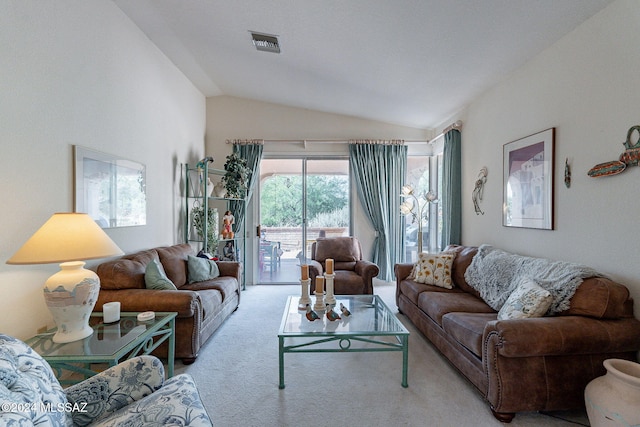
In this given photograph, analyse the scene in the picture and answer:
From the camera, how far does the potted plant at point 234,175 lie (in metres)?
4.61

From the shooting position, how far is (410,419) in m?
1.85

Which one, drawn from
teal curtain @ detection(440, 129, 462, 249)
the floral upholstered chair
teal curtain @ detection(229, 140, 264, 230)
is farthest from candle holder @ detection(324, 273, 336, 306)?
teal curtain @ detection(229, 140, 264, 230)

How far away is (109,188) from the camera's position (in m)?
2.75

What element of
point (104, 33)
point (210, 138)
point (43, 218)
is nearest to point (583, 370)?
point (43, 218)

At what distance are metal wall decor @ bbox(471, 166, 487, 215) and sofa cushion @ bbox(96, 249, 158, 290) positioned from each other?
3.70 metres

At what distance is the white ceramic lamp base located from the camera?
5.75 feet

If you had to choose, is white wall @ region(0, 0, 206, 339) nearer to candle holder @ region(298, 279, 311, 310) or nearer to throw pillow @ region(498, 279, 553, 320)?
candle holder @ region(298, 279, 311, 310)

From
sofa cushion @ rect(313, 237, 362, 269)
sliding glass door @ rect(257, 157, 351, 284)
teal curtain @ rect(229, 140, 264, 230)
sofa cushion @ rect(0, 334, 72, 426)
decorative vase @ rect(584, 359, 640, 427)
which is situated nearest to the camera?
sofa cushion @ rect(0, 334, 72, 426)

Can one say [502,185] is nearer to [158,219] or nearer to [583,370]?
[583,370]

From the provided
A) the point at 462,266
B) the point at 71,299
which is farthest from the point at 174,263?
the point at 462,266

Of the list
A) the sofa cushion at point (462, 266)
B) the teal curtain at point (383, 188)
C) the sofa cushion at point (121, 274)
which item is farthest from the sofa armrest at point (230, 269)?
the sofa cushion at point (462, 266)

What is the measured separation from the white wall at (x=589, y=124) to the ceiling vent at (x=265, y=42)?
244cm

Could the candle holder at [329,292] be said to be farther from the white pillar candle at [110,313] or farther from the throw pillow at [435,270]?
the white pillar candle at [110,313]

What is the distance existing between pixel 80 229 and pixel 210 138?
3577mm
